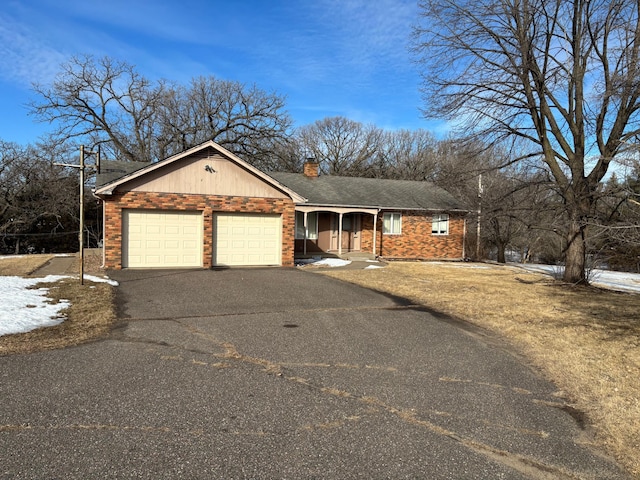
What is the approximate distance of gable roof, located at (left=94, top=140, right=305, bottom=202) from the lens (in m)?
14.4

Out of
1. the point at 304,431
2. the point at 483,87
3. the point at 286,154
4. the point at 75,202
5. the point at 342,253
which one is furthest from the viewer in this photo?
the point at 286,154

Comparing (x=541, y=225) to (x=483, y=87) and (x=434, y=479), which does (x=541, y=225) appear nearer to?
(x=483, y=87)

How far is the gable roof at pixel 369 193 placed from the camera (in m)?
21.9

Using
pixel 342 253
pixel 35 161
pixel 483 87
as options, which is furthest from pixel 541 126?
pixel 35 161

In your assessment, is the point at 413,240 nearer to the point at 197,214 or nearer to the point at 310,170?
the point at 310,170

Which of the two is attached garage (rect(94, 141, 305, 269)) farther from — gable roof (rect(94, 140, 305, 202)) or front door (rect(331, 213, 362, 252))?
front door (rect(331, 213, 362, 252))

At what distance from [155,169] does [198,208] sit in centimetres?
190

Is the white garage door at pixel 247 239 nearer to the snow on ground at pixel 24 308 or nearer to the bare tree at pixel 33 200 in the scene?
the snow on ground at pixel 24 308

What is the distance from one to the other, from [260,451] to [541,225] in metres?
13.7

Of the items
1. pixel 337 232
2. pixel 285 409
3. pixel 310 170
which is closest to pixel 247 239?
pixel 337 232

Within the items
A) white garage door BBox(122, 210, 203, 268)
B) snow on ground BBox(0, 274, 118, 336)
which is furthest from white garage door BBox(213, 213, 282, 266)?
snow on ground BBox(0, 274, 118, 336)

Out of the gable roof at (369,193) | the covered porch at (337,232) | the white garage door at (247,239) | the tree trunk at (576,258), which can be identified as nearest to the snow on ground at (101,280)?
the white garage door at (247,239)

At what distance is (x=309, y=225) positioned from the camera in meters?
22.2

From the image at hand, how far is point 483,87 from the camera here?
47.0ft
